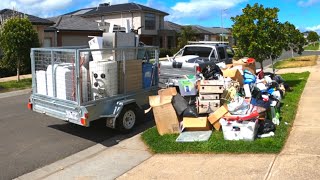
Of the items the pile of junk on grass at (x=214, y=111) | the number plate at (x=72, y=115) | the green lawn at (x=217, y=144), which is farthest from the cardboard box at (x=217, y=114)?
the number plate at (x=72, y=115)

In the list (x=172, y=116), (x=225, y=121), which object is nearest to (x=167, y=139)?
(x=172, y=116)

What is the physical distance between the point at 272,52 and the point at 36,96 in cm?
849

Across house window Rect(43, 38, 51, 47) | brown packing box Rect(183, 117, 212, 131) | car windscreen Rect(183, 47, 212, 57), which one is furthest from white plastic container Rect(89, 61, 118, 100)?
house window Rect(43, 38, 51, 47)

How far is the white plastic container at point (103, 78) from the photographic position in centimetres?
775

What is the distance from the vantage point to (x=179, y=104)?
8039 mm

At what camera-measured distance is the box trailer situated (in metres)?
7.46

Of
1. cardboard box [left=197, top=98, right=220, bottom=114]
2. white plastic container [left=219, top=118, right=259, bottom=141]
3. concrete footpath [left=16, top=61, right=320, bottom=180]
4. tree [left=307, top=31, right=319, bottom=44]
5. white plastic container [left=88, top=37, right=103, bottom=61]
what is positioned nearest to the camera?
concrete footpath [left=16, top=61, right=320, bottom=180]

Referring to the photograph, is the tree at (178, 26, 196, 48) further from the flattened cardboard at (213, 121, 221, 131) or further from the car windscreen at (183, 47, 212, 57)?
the flattened cardboard at (213, 121, 221, 131)

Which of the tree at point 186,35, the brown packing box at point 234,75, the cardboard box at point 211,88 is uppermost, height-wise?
the tree at point 186,35

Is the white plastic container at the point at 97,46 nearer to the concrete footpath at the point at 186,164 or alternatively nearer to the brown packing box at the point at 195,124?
the concrete footpath at the point at 186,164

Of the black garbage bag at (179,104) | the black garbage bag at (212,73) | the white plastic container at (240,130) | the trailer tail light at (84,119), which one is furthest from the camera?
the black garbage bag at (212,73)

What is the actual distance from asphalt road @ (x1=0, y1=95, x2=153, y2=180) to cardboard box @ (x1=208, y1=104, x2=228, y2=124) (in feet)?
6.01

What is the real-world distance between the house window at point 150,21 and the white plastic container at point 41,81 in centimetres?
4050

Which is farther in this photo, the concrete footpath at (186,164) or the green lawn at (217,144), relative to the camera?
the green lawn at (217,144)
